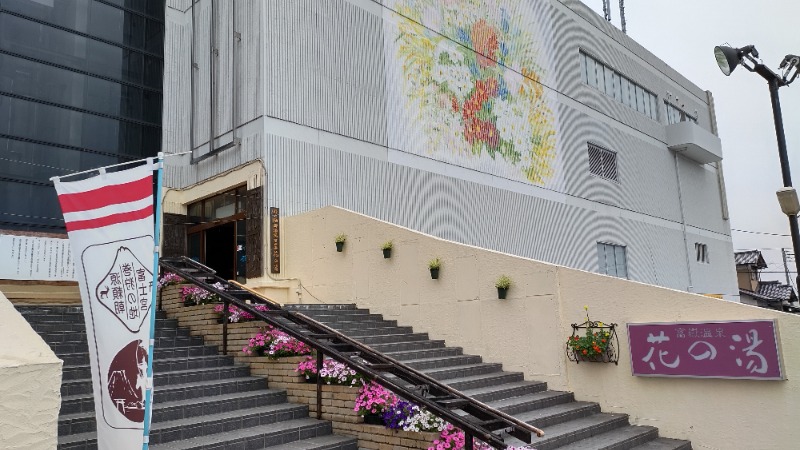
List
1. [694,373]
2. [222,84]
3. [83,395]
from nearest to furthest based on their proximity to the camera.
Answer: [83,395] → [694,373] → [222,84]

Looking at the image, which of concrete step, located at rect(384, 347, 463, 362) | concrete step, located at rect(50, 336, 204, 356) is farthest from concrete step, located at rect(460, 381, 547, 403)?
concrete step, located at rect(50, 336, 204, 356)

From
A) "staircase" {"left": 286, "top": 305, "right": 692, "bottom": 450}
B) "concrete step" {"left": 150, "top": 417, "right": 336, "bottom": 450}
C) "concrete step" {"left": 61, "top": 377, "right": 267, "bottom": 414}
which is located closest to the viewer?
"concrete step" {"left": 150, "top": 417, "right": 336, "bottom": 450}

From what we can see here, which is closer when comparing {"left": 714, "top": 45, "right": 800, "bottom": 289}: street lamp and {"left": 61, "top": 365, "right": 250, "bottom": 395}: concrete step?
{"left": 61, "top": 365, "right": 250, "bottom": 395}: concrete step

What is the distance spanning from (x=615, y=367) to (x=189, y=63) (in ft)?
43.3

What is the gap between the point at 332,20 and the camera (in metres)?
14.6

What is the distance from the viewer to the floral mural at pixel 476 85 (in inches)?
650

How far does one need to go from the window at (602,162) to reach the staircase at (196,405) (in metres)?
18.5

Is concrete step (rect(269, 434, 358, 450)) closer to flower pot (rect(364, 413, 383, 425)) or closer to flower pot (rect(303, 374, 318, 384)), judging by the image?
flower pot (rect(364, 413, 383, 425))

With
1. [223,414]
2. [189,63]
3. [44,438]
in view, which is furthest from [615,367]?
[189,63]

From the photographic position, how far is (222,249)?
1459 centimetres

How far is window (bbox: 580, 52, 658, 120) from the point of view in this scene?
2406cm

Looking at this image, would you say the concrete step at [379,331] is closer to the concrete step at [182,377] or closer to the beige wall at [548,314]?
the beige wall at [548,314]

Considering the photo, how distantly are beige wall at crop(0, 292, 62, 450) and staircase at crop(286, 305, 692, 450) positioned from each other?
471cm

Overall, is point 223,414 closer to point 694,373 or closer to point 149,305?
point 149,305
